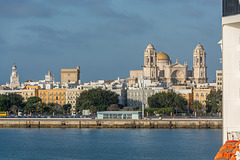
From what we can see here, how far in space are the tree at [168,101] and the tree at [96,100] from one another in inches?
320

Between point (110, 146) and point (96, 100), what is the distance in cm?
5691

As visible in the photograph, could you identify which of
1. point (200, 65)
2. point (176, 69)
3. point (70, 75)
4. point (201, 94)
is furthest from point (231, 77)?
point (70, 75)

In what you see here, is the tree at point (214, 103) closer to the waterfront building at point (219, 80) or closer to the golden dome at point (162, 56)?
the waterfront building at point (219, 80)

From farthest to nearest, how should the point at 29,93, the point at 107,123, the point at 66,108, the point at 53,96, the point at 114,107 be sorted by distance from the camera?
the point at 29,93 → the point at 53,96 → the point at 66,108 → the point at 114,107 → the point at 107,123

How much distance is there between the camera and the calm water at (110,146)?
152 feet

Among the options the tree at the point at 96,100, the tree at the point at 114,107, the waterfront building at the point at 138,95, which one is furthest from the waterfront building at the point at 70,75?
the tree at the point at 114,107

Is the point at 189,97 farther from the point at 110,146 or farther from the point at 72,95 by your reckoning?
the point at 110,146

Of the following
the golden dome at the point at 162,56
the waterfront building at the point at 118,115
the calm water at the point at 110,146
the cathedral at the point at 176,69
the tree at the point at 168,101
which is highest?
the golden dome at the point at 162,56

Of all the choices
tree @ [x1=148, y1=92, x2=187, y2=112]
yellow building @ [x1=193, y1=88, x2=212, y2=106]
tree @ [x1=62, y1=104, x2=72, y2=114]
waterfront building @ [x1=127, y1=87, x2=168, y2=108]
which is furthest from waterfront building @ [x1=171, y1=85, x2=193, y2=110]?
tree @ [x1=62, y1=104, x2=72, y2=114]

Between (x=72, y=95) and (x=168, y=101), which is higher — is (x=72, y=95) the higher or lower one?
the higher one

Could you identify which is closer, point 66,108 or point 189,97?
point 66,108

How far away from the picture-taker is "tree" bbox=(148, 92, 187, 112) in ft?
353

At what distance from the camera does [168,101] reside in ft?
354

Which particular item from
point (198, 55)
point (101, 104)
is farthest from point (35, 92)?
point (198, 55)
